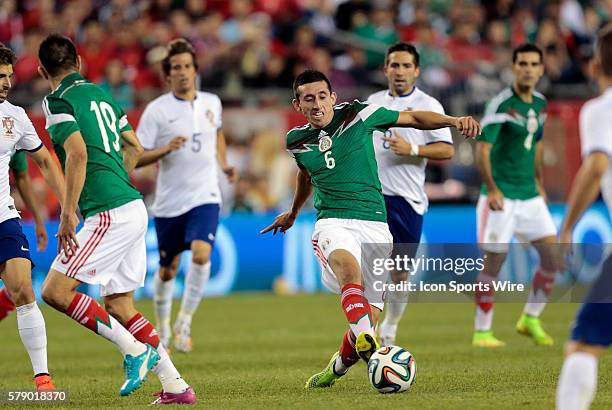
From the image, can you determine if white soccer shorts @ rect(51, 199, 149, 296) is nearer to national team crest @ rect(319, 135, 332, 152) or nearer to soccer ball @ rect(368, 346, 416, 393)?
national team crest @ rect(319, 135, 332, 152)

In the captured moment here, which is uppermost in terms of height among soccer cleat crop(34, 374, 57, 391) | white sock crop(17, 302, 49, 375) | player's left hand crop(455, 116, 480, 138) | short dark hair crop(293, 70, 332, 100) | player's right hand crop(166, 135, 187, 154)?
short dark hair crop(293, 70, 332, 100)

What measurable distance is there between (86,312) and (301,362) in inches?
120

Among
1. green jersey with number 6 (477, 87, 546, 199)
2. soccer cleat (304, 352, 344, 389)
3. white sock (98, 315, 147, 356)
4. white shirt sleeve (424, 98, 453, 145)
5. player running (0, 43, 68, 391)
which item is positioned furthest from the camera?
green jersey with number 6 (477, 87, 546, 199)

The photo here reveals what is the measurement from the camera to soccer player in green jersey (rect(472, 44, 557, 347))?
11.7 meters

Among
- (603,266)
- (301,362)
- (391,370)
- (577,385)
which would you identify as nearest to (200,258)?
(301,362)

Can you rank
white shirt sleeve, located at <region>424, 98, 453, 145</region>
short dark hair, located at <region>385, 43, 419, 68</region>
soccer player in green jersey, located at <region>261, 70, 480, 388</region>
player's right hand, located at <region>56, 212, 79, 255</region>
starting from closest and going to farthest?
player's right hand, located at <region>56, 212, 79, 255</region>
soccer player in green jersey, located at <region>261, 70, 480, 388</region>
white shirt sleeve, located at <region>424, 98, 453, 145</region>
short dark hair, located at <region>385, 43, 419, 68</region>

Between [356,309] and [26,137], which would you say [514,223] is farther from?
[26,137]

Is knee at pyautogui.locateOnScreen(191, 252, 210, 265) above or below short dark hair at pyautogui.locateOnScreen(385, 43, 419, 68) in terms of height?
below

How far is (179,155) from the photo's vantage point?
1189 cm

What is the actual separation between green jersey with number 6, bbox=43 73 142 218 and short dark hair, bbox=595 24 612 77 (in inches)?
143

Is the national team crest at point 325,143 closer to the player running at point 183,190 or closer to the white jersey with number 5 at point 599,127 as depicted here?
the white jersey with number 5 at point 599,127

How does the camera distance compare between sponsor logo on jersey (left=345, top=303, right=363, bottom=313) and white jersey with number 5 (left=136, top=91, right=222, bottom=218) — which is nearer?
sponsor logo on jersey (left=345, top=303, right=363, bottom=313)

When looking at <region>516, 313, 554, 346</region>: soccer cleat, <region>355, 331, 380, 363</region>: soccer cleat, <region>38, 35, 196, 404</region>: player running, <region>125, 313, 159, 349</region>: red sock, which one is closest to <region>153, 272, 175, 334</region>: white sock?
<region>516, 313, 554, 346</region>: soccer cleat

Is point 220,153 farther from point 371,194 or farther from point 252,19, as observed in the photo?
point 252,19
